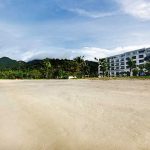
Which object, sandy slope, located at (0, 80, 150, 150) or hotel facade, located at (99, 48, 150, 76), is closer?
sandy slope, located at (0, 80, 150, 150)

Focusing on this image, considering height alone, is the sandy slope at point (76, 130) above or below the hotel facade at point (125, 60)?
below

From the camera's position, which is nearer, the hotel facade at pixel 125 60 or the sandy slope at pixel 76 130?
the sandy slope at pixel 76 130

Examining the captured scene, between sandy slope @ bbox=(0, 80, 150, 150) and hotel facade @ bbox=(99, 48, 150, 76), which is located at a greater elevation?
hotel facade @ bbox=(99, 48, 150, 76)

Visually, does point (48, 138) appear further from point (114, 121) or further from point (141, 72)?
point (141, 72)

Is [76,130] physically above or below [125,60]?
below

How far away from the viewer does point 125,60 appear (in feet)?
579

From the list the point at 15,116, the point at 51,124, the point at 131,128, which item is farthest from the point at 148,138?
the point at 15,116

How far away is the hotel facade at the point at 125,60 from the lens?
159750 millimetres

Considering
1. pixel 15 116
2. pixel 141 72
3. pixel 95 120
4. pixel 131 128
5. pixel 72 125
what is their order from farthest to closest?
1. pixel 141 72
2. pixel 15 116
3. pixel 95 120
4. pixel 72 125
5. pixel 131 128

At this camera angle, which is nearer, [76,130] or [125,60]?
[76,130]

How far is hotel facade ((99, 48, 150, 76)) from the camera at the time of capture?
15975 centimetres

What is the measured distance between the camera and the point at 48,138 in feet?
30.6

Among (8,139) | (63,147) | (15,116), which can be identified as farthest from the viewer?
(15,116)

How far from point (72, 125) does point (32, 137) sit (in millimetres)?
2138
